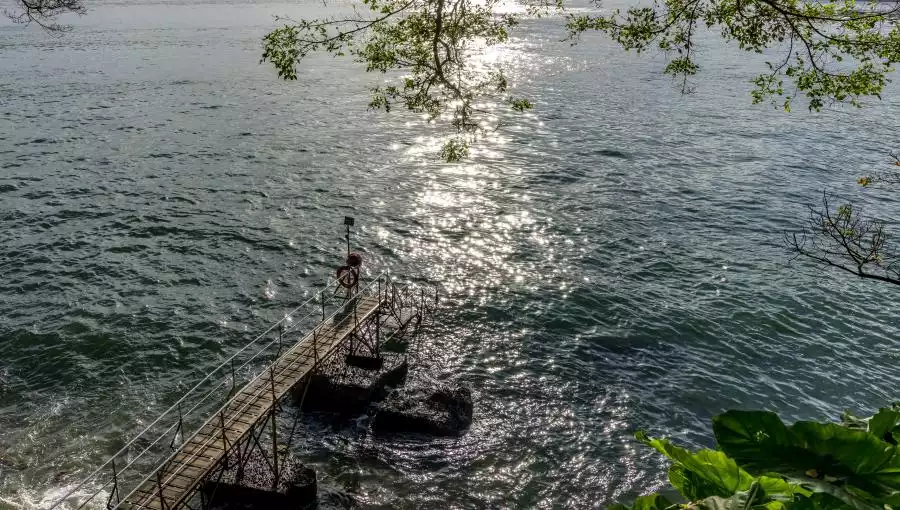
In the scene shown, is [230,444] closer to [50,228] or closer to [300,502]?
[300,502]

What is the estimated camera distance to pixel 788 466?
2.87 meters

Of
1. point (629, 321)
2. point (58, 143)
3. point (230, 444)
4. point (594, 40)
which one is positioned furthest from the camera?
point (594, 40)

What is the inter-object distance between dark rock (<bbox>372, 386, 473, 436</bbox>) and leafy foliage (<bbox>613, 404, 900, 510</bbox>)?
20170mm

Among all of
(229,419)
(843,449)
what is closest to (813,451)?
(843,449)

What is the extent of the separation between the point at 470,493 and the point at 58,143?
44547mm

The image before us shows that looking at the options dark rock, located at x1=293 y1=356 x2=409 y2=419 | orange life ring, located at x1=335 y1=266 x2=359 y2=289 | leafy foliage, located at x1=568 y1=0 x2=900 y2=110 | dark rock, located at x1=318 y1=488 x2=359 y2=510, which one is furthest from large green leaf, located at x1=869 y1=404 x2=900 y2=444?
orange life ring, located at x1=335 y1=266 x2=359 y2=289

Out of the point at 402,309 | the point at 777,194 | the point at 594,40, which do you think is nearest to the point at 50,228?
the point at 402,309

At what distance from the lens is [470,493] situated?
66.6 ft

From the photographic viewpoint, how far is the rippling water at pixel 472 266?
2261 centimetres

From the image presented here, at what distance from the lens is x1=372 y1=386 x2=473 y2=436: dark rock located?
2261 cm

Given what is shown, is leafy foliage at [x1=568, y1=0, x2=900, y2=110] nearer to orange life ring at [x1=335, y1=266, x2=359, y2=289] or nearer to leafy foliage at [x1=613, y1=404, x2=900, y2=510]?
leafy foliage at [x1=613, y1=404, x2=900, y2=510]

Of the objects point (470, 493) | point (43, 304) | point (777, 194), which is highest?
point (777, 194)

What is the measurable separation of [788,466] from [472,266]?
103ft

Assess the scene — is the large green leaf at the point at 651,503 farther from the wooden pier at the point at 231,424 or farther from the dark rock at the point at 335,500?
the dark rock at the point at 335,500
